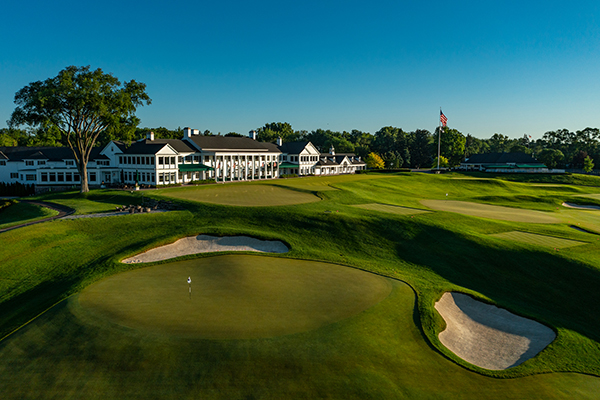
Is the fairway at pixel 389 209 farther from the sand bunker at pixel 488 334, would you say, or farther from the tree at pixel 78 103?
the tree at pixel 78 103

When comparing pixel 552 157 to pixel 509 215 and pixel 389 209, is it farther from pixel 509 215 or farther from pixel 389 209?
pixel 389 209

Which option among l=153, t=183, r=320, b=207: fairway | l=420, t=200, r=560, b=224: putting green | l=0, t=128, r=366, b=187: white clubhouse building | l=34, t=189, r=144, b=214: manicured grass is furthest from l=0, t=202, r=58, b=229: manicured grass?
l=420, t=200, r=560, b=224: putting green

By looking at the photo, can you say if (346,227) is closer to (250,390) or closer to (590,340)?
(590,340)

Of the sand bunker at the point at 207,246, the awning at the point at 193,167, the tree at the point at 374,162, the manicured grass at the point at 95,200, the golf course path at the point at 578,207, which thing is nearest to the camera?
the sand bunker at the point at 207,246

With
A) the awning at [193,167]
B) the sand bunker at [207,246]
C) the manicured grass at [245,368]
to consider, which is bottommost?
the manicured grass at [245,368]

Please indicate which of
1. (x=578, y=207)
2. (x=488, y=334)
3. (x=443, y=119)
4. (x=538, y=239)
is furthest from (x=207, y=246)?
(x=443, y=119)

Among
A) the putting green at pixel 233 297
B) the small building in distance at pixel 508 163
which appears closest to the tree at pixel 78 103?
the putting green at pixel 233 297
